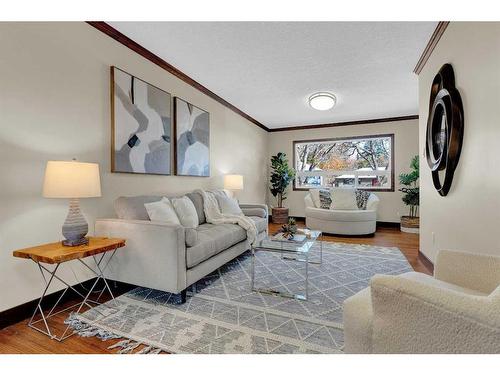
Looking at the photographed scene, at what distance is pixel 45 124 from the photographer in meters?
1.94

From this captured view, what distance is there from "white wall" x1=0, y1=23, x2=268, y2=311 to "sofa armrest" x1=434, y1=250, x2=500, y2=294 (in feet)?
8.75

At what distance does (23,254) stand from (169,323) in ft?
3.43

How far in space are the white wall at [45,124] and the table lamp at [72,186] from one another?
30cm

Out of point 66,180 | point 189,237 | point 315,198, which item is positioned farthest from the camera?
point 315,198

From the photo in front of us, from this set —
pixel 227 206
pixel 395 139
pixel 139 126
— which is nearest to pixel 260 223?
pixel 227 206

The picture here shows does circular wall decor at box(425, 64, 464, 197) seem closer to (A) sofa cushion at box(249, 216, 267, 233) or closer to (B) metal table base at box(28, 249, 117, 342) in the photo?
(A) sofa cushion at box(249, 216, 267, 233)

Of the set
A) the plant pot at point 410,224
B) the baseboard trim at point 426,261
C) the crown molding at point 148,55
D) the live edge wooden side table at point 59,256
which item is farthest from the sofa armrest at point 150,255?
the plant pot at point 410,224

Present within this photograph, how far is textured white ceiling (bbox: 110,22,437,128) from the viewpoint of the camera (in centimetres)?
239

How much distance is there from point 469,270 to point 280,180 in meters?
4.77

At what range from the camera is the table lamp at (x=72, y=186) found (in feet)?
5.46

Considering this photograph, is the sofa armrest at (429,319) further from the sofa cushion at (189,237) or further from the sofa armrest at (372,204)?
the sofa armrest at (372,204)

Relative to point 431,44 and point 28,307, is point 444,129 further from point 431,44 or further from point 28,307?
point 28,307
